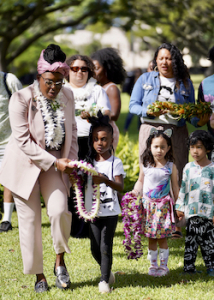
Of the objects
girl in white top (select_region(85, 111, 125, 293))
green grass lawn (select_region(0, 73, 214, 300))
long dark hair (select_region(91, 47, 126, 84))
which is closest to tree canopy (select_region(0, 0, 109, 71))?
long dark hair (select_region(91, 47, 126, 84))

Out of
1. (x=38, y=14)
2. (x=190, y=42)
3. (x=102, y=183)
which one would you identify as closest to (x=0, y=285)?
(x=102, y=183)

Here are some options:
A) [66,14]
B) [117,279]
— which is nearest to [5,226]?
[117,279]

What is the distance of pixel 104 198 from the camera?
14.7 ft

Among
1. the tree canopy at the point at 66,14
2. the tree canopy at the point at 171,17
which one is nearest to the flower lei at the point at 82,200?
the tree canopy at the point at 66,14

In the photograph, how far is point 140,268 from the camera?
526 cm

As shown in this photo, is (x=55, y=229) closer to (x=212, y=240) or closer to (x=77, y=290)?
(x=77, y=290)

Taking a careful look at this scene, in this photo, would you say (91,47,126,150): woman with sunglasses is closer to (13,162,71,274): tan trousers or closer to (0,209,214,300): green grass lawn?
(0,209,214,300): green grass lawn

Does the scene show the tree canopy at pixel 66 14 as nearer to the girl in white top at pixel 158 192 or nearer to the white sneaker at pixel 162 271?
the girl in white top at pixel 158 192

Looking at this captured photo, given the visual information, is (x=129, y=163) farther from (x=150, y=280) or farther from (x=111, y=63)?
(x=150, y=280)

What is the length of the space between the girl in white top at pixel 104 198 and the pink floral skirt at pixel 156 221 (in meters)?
0.50

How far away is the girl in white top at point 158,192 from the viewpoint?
486cm

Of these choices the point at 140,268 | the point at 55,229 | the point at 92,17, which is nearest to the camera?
the point at 55,229

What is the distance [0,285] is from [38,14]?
63.0 ft

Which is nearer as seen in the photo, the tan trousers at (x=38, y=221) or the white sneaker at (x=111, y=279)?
the tan trousers at (x=38, y=221)
